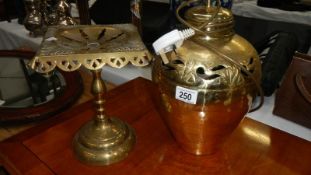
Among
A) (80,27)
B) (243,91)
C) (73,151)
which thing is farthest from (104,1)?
(243,91)

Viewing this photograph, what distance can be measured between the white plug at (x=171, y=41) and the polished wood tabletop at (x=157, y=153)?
19 cm

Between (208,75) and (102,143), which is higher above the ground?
(208,75)

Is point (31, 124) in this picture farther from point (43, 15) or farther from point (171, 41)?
point (43, 15)

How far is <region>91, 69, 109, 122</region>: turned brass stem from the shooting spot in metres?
0.49

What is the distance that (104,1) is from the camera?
119 centimetres

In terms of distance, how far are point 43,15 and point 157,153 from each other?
1037 millimetres

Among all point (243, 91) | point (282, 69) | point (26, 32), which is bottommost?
point (26, 32)

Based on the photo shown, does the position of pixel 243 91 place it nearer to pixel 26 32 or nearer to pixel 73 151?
pixel 73 151

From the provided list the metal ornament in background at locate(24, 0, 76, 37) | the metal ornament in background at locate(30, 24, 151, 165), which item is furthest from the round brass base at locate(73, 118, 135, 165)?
the metal ornament in background at locate(24, 0, 76, 37)

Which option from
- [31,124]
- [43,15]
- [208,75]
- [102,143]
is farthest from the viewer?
[43,15]

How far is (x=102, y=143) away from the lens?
20.2 inches

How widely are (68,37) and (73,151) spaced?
0.21 metres

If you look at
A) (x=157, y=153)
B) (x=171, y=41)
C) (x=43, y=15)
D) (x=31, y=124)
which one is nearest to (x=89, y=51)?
(x=171, y=41)

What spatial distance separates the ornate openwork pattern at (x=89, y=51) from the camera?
0.41 m
